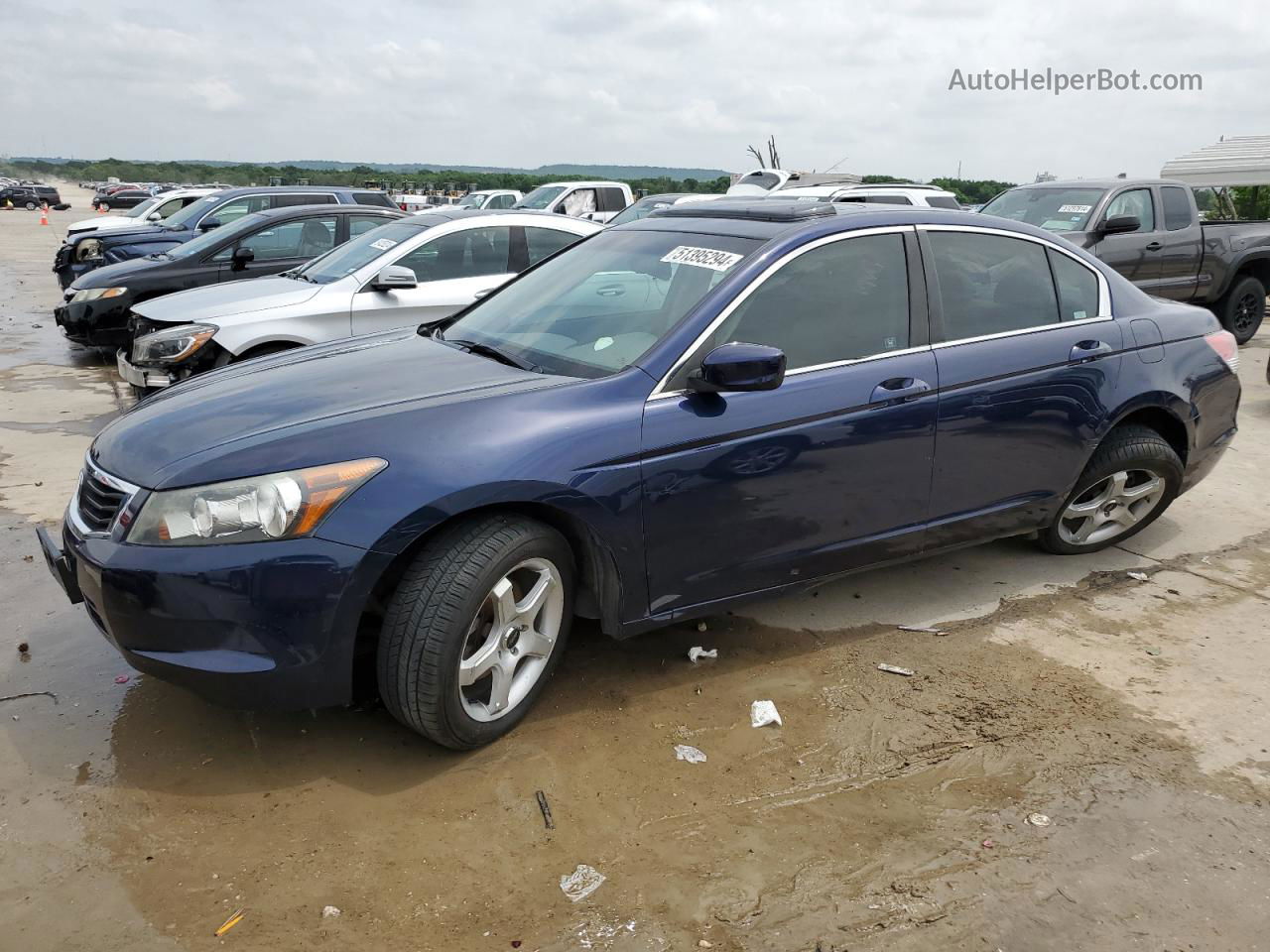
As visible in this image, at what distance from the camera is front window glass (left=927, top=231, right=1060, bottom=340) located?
4051mm

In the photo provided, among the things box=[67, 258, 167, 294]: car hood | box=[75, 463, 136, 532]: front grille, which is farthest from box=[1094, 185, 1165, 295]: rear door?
box=[75, 463, 136, 532]: front grille

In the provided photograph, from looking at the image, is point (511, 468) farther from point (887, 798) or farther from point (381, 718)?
point (887, 798)

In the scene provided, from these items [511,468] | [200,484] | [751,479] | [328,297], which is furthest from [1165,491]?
[328,297]

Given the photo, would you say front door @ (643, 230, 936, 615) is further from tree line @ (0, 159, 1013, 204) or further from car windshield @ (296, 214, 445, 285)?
tree line @ (0, 159, 1013, 204)

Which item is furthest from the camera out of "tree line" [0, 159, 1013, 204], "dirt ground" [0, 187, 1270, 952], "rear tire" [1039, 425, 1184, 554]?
"tree line" [0, 159, 1013, 204]

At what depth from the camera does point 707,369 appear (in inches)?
129

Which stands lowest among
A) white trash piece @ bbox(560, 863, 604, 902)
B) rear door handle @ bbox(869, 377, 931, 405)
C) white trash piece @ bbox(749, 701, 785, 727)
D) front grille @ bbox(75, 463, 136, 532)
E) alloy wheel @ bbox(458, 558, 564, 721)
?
white trash piece @ bbox(560, 863, 604, 902)

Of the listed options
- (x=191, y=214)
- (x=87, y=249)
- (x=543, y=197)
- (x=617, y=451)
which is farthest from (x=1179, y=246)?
(x=87, y=249)

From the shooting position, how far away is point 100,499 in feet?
10.2

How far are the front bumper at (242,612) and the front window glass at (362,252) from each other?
15.2 feet

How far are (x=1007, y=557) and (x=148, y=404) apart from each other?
3942 millimetres

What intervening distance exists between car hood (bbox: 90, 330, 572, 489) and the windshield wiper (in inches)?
1.8

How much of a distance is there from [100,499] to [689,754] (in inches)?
80.9

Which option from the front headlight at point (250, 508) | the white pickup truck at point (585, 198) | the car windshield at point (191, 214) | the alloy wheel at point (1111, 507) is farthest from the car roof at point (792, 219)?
the white pickup truck at point (585, 198)
